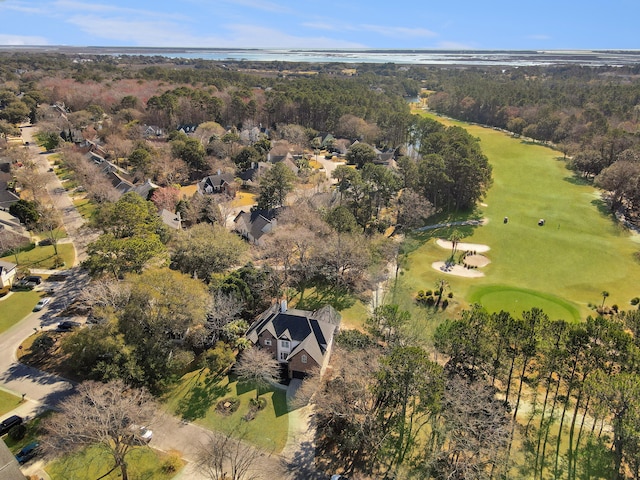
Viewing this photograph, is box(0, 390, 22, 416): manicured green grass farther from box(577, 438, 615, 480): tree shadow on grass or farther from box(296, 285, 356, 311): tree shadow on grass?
box(577, 438, 615, 480): tree shadow on grass

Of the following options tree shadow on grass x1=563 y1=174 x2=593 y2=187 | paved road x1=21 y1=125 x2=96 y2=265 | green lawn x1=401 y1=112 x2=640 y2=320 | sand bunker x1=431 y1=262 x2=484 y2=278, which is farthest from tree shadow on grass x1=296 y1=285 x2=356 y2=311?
tree shadow on grass x1=563 y1=174 x2=593 y2=187

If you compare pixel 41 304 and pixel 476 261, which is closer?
pixel 41 304

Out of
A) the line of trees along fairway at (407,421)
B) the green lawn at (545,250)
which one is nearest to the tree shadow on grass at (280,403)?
the line of trees along fairway at (407,421)

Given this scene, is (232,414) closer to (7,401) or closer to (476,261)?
(7,401)

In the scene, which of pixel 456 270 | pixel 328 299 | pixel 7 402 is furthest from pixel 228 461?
pixel 456 270

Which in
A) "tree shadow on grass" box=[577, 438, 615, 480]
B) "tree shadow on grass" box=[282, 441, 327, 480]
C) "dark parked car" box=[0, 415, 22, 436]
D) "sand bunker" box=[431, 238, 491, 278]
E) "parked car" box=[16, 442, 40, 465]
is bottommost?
"tree shadow on grass" box=[282, 441, 327, 480]
